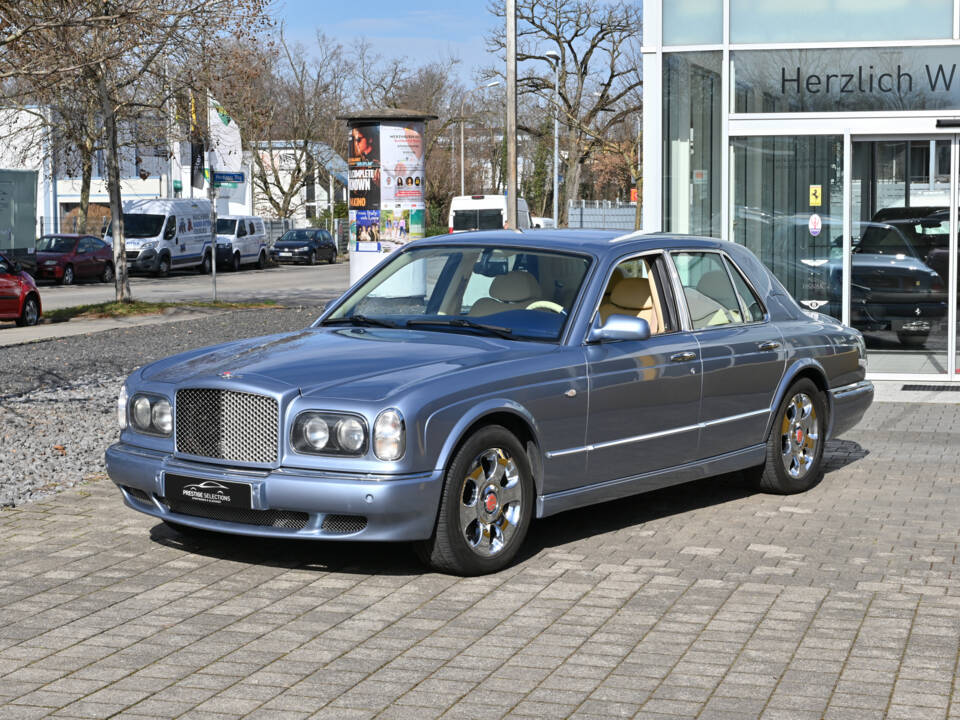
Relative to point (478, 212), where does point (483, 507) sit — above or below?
below

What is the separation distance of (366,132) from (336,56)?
53.3 meters

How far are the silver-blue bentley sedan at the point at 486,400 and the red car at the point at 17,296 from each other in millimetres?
16610

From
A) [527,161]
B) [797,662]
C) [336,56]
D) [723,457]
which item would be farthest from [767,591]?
[527,161]

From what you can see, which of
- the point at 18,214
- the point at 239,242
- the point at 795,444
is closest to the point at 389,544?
the point at 795,444

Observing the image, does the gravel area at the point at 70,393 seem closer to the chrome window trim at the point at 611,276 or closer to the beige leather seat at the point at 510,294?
the beige leather seat at the point at 510,294

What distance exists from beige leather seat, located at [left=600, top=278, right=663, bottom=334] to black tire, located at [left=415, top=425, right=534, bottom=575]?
4.72 ft

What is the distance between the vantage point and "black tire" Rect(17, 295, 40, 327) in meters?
23.7

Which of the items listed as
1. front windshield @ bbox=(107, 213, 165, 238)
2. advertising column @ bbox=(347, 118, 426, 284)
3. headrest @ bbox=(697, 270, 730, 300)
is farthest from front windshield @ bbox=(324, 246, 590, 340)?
front windshield @ bbox=(107, 213, 165, 238)

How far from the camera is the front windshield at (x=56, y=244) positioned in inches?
1571

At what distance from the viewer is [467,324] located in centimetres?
738

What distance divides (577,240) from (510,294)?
592 millimetres

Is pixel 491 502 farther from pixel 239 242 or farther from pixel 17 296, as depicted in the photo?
pixel 239 242

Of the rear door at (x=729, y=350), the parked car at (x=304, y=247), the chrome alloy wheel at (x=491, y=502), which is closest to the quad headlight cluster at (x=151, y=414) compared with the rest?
the chrome alloy wheel at (x=491, y=502)

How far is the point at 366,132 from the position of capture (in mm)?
21781
